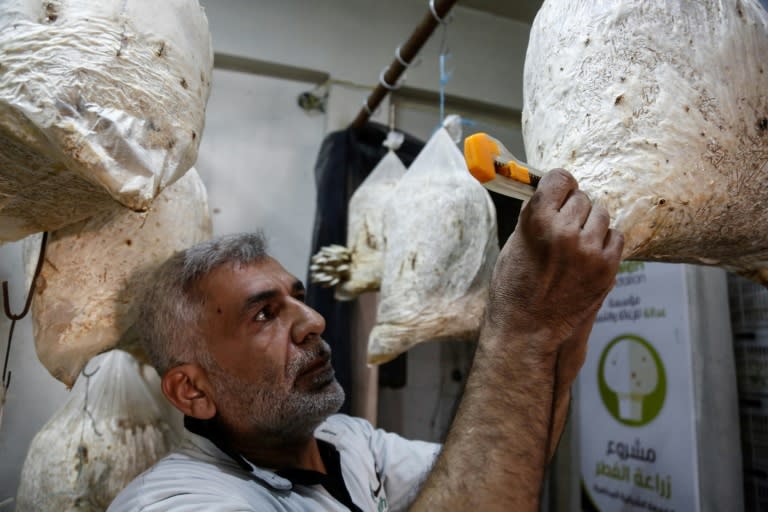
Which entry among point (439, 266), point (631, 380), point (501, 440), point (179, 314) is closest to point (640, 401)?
point (631, 380)

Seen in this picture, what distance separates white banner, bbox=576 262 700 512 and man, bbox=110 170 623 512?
678 mm

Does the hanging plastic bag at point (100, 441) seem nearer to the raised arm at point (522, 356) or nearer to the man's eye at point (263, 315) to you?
the man's eye at point (263, 315)

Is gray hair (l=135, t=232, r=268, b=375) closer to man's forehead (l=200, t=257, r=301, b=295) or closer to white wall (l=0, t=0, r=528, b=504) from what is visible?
man's forehead (l=200, t=257, r=301, b=295)

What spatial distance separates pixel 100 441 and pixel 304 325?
0.42m

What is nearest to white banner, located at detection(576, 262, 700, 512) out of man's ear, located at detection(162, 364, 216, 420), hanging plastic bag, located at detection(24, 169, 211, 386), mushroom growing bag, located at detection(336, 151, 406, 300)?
mushroom growing bag, located at detection(336, 151, 406, 300)

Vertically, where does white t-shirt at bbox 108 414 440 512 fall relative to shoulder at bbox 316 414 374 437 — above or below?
below

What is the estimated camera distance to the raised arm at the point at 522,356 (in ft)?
1.67

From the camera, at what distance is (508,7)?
2027 millimetres

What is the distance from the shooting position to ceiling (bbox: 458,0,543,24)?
78.4 inches

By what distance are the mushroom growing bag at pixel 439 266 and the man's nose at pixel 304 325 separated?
161 mm

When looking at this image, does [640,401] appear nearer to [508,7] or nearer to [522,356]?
[522,356]

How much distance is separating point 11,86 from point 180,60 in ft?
0.55

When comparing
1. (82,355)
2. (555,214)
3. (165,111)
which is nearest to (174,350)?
(82,355)

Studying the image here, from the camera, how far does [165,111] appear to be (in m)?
0.55
